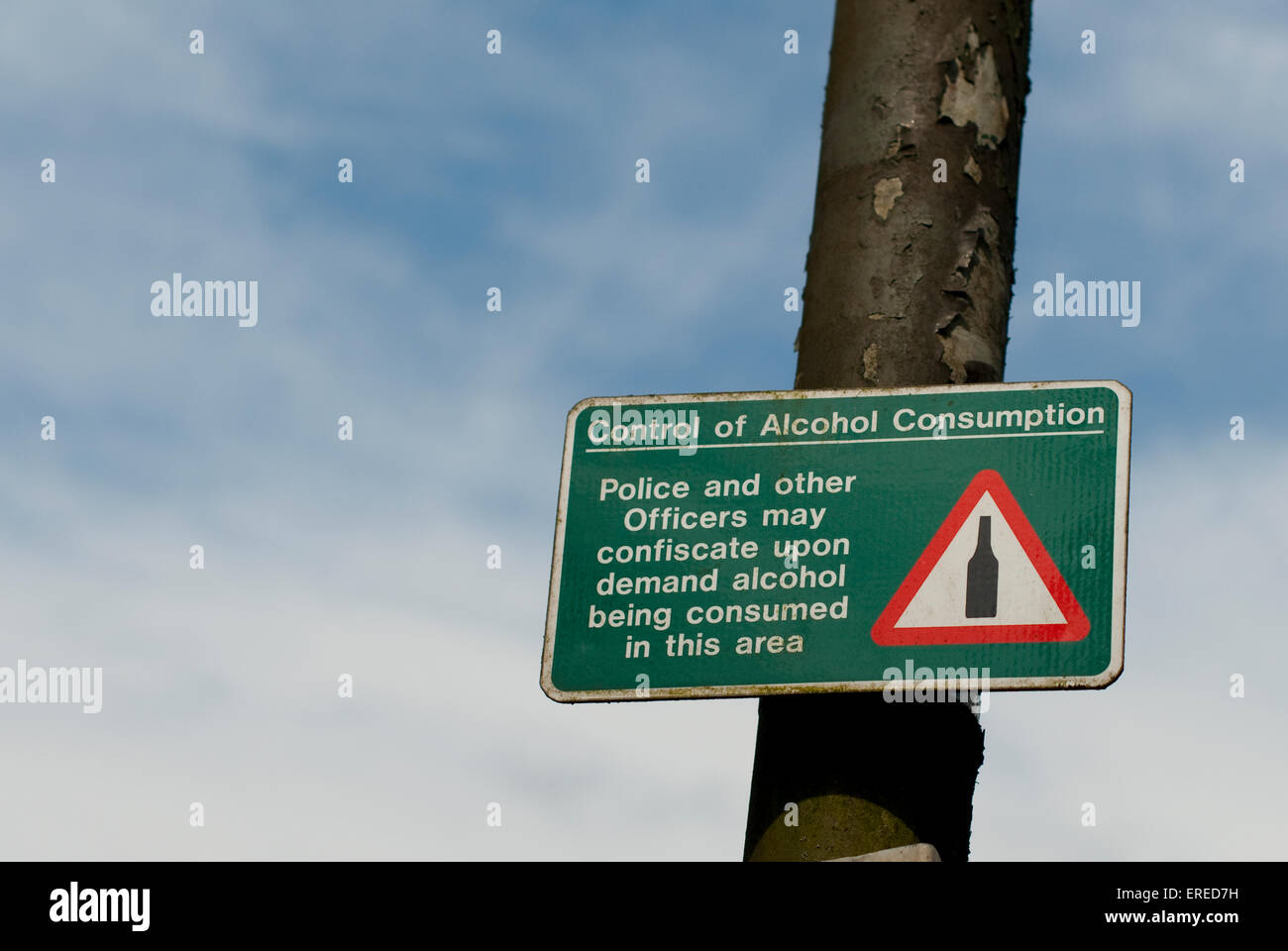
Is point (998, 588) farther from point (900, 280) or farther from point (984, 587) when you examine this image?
point (900, 280)

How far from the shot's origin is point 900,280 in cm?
235

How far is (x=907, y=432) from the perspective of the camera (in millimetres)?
2250

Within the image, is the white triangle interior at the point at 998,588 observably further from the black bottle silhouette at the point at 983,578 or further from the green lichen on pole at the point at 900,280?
the green lichen on pole at the point at 900,280

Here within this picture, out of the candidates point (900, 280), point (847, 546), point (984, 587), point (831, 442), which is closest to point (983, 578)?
point (984, 587)

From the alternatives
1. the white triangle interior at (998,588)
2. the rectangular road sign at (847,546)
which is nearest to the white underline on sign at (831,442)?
the rectangular road sign at (847,546)

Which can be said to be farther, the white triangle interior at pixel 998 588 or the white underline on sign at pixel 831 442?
the white underline on sign at pixel 831 442

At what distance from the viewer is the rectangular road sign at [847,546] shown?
209cm

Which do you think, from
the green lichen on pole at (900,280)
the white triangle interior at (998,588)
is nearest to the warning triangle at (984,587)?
the white triangle interior at (998,588)

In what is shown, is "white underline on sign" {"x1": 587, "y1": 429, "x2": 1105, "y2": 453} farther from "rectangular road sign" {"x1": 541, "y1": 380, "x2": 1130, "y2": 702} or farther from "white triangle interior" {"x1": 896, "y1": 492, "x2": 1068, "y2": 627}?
"white triangle interior" {"x1": 896, "y1": 492, "x2": 1068, "y2": 627}

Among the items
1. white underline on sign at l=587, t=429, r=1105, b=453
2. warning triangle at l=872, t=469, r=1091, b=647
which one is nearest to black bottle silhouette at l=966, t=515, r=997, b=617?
warning triangle at l=872, t=469, r=1091, b=647

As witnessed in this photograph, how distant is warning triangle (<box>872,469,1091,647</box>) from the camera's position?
2074 millimetres

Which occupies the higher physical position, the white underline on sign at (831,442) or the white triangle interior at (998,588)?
the white underline on sign at (831,442)
